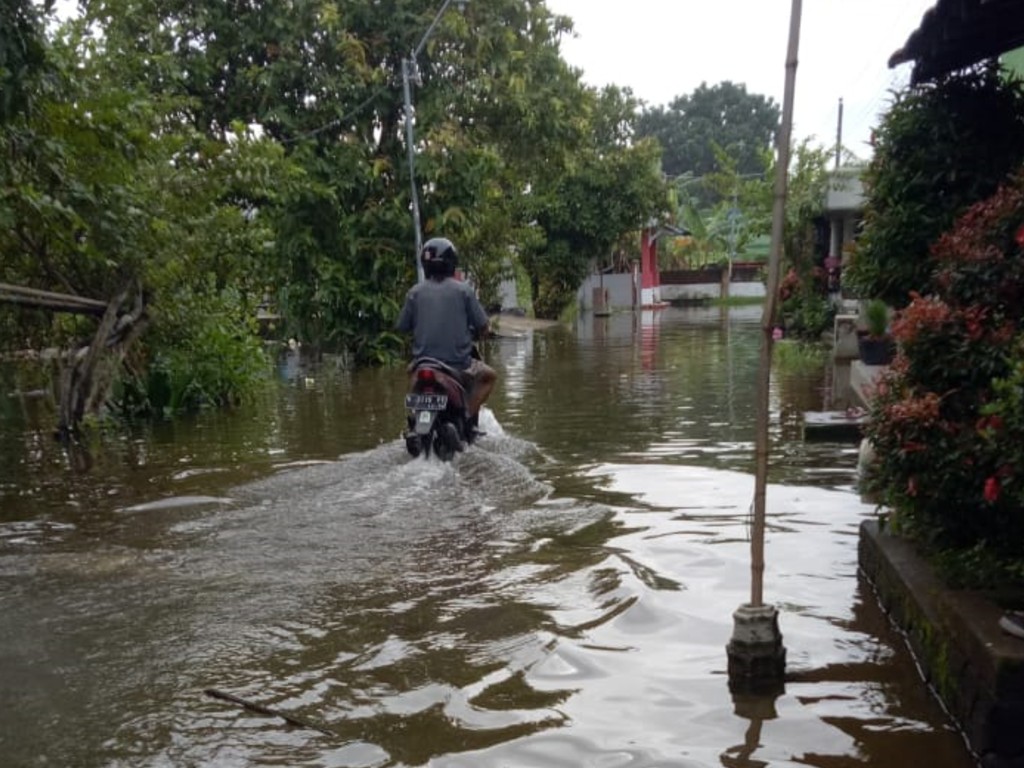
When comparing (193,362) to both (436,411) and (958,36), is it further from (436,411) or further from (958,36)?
(958,36)

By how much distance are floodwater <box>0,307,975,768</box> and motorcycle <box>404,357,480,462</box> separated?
0.19m

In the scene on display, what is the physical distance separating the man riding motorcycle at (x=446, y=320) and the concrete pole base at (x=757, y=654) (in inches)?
190

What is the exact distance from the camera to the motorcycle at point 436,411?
25.8 feet

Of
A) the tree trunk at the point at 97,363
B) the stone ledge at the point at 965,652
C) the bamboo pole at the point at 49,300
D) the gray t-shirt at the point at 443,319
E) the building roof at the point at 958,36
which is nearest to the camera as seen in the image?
the stone ledge at the point at 965,652

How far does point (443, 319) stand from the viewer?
8.23m

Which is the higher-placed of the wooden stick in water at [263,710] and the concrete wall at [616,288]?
the concrete wall at [616,288]

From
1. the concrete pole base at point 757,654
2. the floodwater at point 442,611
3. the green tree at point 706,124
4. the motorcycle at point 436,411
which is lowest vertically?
the floodwater at point 442,611

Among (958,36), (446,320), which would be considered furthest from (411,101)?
(958,36)

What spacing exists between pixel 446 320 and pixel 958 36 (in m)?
4.30

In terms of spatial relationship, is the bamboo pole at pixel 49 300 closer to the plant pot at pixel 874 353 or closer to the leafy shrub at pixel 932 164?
the leafy shrub at pixel 932 164

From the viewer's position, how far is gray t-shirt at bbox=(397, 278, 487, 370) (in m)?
8.22

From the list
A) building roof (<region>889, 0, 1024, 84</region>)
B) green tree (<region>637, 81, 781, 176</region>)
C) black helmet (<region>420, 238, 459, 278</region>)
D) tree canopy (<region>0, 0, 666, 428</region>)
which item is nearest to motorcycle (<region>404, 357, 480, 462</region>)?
black helmet (<region>420, 238, 459, 278</region>)

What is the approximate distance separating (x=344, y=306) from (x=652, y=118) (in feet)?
241

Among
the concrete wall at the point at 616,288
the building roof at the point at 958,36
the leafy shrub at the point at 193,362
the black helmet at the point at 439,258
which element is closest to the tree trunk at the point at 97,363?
the leafy shrub at the point at 193,362
